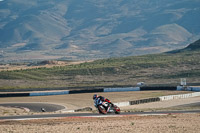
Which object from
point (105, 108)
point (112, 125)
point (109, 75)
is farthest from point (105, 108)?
point (109, 75)

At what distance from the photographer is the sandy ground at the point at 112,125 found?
24750 millimetres

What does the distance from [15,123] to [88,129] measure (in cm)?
574

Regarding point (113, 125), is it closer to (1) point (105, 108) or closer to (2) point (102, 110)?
(1) point (105, 108)

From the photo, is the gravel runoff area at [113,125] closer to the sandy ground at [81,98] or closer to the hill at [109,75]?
the sandy ground at [81,98]

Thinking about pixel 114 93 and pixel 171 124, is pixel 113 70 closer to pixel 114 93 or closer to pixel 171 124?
pixel 114 93

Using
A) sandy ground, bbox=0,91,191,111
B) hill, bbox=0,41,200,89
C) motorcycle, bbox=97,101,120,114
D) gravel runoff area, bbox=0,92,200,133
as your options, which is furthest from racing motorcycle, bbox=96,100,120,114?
hill, bbox=0,41,200,89

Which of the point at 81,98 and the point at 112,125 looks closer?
the point at 112,125

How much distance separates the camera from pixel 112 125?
2675 cm

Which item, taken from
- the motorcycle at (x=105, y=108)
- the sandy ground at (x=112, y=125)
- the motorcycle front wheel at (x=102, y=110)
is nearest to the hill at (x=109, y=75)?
the motorcycle at (x=105, y=108)

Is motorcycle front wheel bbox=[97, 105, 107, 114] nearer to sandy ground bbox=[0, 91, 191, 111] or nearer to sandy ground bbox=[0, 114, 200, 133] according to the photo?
sandy ground bbox=[0, 114, 200, 133]

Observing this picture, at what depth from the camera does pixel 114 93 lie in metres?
67.9

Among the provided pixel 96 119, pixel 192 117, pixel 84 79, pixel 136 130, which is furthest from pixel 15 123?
pixel 84 79

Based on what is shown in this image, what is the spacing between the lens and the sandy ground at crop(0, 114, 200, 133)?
24.8 meters

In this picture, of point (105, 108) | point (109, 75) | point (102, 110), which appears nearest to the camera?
point (105, 108)
